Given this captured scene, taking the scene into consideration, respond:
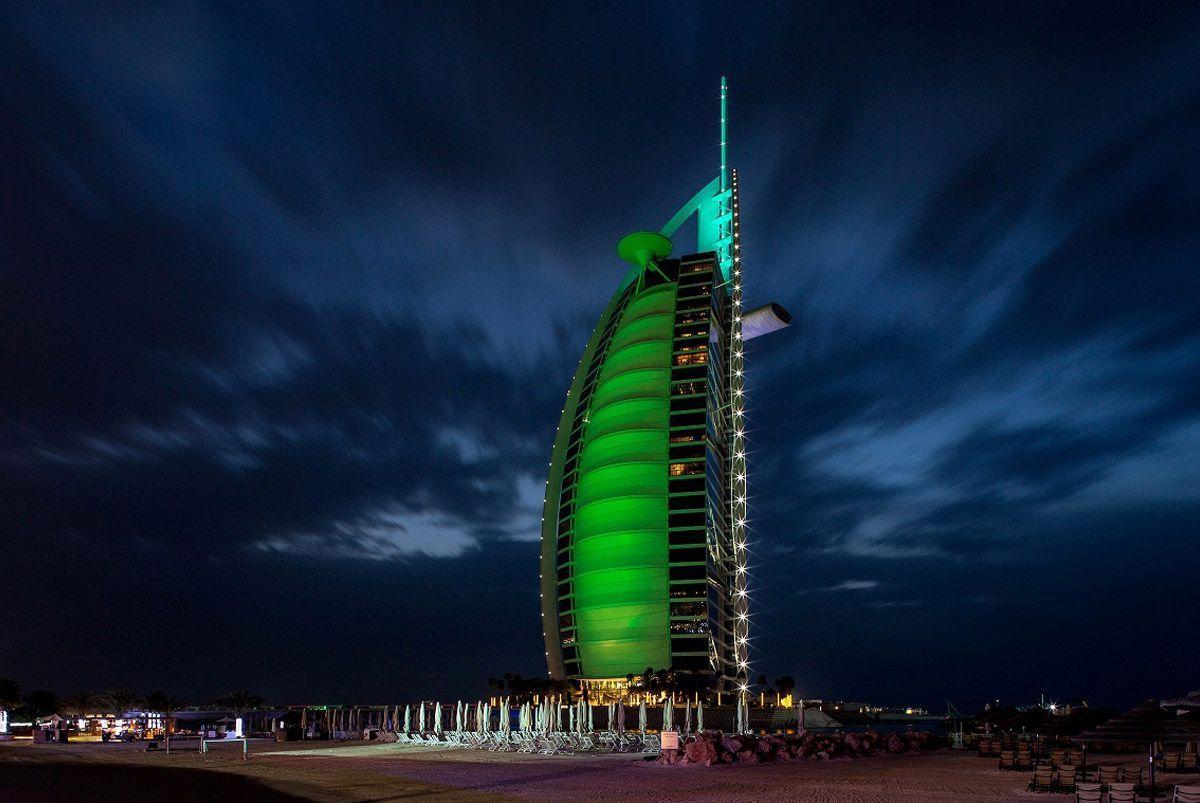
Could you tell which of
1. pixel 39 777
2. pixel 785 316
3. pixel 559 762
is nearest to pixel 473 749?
pixel 559 762

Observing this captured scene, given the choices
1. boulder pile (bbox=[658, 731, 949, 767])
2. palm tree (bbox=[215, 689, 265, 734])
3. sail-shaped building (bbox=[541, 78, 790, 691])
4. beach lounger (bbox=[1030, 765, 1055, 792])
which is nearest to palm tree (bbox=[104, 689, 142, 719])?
palm tree (bbox=[215, 689, 265, 734])

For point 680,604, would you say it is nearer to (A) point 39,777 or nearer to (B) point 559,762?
(B) point 559,762

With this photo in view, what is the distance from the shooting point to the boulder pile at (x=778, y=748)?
30906 mm

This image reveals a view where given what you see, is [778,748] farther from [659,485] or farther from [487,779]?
[659,485]

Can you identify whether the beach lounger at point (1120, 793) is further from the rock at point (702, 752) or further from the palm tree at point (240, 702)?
the palm tree at point (240, 702)

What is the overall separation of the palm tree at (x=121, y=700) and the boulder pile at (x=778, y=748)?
70.5m

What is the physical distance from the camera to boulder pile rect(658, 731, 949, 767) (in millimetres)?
30906

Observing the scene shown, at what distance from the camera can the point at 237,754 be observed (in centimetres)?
3738

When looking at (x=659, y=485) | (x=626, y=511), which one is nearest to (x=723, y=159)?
(x=659, y=485)

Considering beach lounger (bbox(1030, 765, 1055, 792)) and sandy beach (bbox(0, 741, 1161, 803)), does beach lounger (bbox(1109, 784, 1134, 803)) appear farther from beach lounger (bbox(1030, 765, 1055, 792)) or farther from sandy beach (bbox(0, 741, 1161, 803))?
beach lounger (bbox(1030, 765, 1055, 792))

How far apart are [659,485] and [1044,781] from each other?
208 ft

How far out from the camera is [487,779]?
24.8m

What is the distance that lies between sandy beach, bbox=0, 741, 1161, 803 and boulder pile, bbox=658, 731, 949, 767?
100cm

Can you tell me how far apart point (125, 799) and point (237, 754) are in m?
20.2
